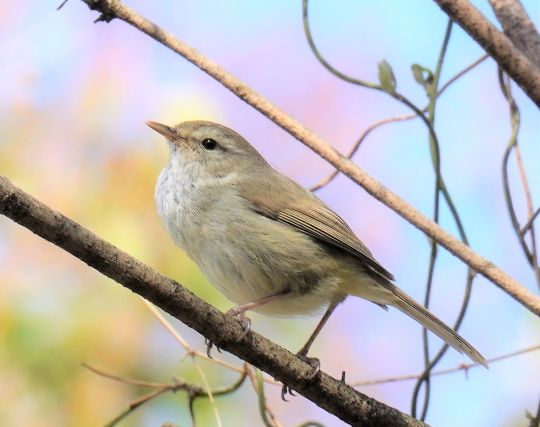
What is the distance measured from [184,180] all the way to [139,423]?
3.15 feet

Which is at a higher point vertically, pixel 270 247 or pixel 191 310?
pixel 270 247

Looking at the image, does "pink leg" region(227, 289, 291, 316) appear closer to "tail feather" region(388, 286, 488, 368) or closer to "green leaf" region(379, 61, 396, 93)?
"tail feather" region(388, 286, 488, 368)

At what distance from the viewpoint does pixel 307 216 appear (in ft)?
10.4

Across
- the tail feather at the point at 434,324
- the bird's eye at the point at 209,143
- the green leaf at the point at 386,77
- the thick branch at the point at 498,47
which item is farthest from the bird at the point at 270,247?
the thick branch at the point at 498,47

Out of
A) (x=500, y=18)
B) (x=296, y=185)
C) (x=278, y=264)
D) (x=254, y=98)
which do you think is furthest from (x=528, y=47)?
(x=296, y=185)

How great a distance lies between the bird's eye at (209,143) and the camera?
354 centimetres

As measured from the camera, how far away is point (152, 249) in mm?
3469

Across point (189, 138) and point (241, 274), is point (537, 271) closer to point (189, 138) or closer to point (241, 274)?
point (241, 274)

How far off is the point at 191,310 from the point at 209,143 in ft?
6.15

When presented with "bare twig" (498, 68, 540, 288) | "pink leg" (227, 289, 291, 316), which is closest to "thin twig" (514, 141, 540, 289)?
"bare twig" (498, 68, 540, 288)

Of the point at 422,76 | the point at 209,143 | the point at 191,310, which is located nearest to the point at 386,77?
the point at 422,76

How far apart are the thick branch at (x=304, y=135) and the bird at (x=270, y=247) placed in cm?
65

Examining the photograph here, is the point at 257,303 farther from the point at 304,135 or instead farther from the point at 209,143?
the point at 209,143

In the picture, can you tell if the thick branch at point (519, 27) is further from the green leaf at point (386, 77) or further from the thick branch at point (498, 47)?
the green leaf at point (386, 77)
